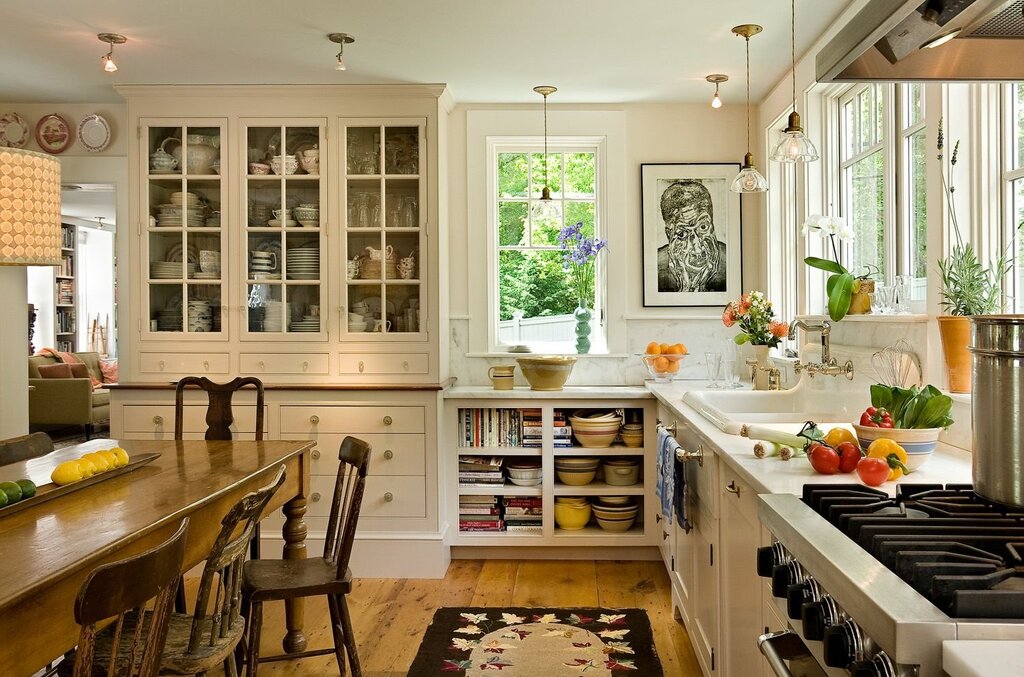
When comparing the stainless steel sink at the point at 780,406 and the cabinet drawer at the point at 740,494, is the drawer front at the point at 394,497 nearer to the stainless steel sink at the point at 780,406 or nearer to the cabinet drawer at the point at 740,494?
the stainless steel sink at the point at 780,406

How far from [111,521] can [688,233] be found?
3607 millimetres

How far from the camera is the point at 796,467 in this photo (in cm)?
199

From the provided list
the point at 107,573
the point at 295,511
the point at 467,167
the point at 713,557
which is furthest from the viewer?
the point at 467,167

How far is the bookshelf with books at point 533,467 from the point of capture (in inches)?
172

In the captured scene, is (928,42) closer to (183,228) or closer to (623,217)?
(623,217)

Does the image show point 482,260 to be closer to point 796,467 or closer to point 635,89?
point 635,89

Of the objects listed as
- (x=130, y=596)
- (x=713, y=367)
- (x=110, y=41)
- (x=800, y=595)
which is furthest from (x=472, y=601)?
(x=110, y=41)

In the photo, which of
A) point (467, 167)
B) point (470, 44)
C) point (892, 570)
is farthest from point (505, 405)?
point (892, 570)

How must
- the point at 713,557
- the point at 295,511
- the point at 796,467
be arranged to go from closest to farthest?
the point at 796,467
the point at 713,557
the point at 295,511

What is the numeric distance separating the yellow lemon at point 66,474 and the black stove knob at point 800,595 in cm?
198

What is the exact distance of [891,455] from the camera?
182 cm

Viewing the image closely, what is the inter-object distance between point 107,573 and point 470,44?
294 centimetres

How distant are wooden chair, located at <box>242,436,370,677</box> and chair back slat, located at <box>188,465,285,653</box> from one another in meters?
0.34

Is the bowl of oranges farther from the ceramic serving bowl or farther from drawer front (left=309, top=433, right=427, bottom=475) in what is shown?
the ceramic serving bowl
